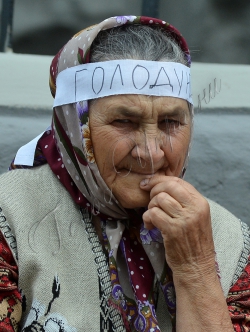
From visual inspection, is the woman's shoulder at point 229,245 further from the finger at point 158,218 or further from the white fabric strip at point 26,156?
the white fabric strip at point 26,156

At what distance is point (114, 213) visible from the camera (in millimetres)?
2436

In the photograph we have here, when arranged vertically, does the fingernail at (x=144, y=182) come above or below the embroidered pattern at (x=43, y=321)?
above

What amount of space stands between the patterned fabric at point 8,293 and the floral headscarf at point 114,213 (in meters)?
0.34

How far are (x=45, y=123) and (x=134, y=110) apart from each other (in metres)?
1.33

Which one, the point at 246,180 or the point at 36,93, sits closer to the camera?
the point at 36,93

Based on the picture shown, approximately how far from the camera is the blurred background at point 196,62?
3.47 m

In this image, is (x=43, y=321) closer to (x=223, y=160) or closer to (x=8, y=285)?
(x=8, y=285)

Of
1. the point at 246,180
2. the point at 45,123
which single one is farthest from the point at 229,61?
the point at 45,123

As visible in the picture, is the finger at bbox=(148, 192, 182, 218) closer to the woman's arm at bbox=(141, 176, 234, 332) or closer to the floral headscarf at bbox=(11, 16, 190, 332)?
the woman's arm at bbox=(141, 176, 234, 332)

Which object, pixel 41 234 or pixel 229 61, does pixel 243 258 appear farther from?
pixel 229 61

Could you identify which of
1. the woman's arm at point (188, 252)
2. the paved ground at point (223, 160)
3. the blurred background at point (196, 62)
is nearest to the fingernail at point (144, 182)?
the woman's arm at point (188, 252)

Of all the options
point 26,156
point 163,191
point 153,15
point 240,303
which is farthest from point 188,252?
point 153,15

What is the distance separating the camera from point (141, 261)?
2.46m

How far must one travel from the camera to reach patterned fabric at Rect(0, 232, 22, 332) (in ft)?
7.09
